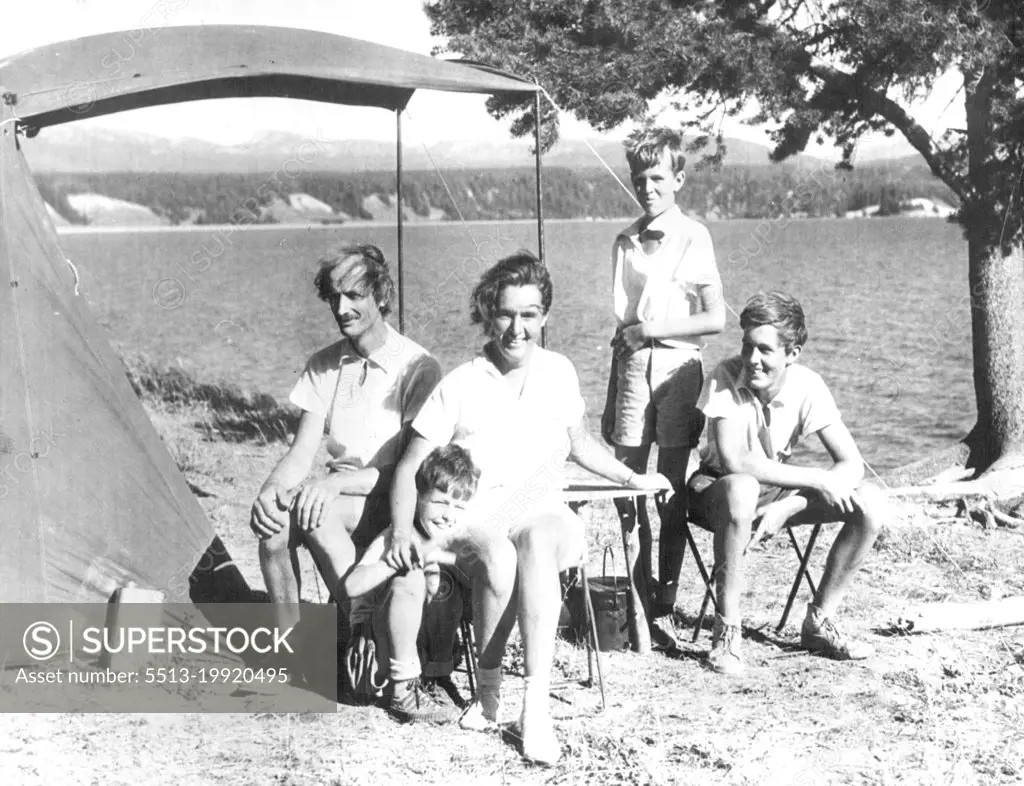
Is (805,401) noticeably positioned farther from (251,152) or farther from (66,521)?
(251,152)

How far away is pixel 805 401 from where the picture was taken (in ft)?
11.0

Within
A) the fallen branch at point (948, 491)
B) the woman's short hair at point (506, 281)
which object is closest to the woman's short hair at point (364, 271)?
the woman's short hair at point (506, 281)

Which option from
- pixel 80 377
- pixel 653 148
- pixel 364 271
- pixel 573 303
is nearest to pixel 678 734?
pixel 364 271

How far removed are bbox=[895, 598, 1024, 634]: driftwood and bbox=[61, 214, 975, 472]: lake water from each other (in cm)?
144

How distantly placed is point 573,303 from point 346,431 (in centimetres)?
3208

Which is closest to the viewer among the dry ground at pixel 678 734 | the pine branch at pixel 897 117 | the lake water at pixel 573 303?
the dry ground at pixel 678 734

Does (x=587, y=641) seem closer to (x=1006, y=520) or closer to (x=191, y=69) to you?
(x=191, y=69)

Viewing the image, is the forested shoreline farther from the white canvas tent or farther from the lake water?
the white canvas tent

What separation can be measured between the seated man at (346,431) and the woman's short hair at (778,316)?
928 millimetres

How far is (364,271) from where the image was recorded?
311 centimetres

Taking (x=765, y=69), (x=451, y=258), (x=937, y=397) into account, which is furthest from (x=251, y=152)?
(x=765, y=69)

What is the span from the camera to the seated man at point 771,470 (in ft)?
10.6

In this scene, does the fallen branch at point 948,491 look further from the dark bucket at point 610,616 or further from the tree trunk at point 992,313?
the dark bucket at point 610,616

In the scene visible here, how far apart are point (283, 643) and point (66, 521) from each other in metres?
0.81
